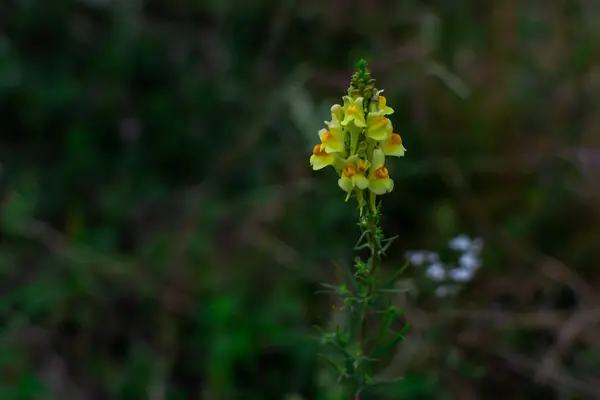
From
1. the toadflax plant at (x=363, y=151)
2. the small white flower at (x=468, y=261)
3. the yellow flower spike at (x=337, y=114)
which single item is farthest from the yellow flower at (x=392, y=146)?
the small white flower at (x=468, y=261)

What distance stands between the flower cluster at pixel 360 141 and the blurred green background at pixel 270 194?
0.94 meters

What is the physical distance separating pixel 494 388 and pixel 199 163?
181 cm

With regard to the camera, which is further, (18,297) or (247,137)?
(247,137)

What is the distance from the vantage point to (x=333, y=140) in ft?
4.33

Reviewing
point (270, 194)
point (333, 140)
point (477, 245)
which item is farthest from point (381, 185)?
point (270, 194)

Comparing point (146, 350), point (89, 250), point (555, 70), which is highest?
point (555, 70)

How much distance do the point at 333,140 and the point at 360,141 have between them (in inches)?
2.2

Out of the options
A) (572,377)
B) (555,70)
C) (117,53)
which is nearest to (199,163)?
(117,53)

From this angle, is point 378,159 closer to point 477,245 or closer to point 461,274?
point 461,274

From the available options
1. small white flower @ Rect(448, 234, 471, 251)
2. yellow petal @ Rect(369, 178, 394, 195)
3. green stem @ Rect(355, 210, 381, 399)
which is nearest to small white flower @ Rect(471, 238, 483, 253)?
small white flower @ Rect(448, 234, 471, 251)

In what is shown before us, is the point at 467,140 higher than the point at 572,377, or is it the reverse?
A: the point at 467,140

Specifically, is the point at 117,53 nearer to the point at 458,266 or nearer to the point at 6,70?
the point at 6,70

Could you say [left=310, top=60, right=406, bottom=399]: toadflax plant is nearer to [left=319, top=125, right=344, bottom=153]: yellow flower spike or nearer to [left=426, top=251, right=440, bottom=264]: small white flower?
[left=319, top=125, right=344, bottom=153]: yellow flower spike

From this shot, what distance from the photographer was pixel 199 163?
133 inches
